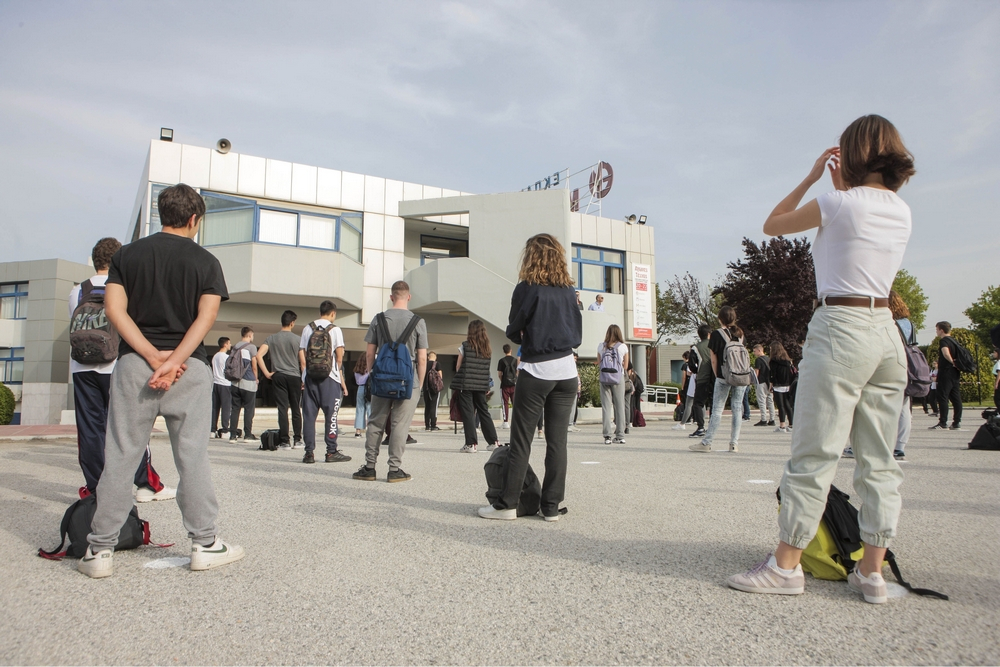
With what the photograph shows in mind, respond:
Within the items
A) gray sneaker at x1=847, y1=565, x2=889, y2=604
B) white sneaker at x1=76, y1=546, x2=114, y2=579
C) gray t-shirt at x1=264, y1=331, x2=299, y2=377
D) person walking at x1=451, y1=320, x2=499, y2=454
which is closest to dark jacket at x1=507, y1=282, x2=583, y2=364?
gray sneaker at x1=847, y1=565, x2=889, y2=604

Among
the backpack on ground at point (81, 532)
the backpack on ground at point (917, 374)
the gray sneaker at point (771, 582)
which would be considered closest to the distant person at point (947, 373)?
the backpack on ground at point (917, 374)

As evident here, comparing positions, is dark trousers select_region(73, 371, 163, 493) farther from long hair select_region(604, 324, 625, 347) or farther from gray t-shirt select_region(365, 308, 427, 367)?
long hair select_region(604, 324, 625, 347)

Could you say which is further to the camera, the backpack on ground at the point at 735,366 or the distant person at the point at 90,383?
the backpack on ground at the point at 735,366

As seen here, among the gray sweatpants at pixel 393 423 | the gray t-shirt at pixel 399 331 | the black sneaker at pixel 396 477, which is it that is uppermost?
the gray t-shirt at pixel 399 331

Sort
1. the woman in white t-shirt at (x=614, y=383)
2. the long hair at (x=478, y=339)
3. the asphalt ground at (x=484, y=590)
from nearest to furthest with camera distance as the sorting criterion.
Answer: the asphalt ground at (x=484, y=590) < the long hair at (x=478, y=339) < the woman in white t-shirt at (x=614, y=383)

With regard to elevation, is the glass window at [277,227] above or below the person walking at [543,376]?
above

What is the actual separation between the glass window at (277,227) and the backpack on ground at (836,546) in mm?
20317

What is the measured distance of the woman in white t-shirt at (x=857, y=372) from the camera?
2.63m

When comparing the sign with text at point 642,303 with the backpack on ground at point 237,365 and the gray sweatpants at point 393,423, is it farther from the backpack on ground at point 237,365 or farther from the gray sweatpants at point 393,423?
the gray sweatpants at point 393,423

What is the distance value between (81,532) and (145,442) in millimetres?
677

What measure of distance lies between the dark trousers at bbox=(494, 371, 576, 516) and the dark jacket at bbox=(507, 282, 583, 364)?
188 mm

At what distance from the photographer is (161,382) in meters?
3.06

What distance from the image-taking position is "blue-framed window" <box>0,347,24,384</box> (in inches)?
1314

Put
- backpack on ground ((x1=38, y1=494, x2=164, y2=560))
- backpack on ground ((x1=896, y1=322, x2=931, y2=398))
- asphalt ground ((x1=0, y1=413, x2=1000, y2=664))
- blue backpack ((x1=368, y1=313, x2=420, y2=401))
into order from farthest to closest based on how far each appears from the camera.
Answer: backpack on ground ((x1=896, y1=322, x2=931, y2=398)), blue backpack ((x1=368, y1=313, x2=420, y2=401)), backpack on ground ((x1=38, y1=494, x2=164, y2=560)), asphalt ground ((x1=0, y1=413, x2=1000, y2=664))
